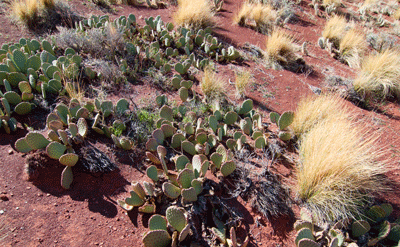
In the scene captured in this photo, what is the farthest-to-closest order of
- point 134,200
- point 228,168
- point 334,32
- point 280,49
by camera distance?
point 334,32, point 280,49, point 228,168, point 134,200

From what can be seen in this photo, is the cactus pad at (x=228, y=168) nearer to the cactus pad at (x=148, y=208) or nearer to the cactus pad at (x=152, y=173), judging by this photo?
the cactus pad at (x=152, y=173)

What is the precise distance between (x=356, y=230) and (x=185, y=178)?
175cm

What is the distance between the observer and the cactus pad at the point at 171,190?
247cm

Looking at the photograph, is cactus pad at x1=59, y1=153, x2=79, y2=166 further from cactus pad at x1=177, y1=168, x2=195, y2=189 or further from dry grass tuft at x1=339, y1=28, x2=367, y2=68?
dry grass tuft at x1=339, y1=28, x2=367, y2=68

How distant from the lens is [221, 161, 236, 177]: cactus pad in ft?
9.00

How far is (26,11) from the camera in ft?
17.2

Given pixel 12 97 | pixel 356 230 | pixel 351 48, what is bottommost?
pixel 356 230

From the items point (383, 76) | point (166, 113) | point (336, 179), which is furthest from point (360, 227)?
point (383, 76)

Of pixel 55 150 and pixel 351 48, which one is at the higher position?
pixel 351 48

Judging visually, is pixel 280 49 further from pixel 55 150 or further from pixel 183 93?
pixel 55 150

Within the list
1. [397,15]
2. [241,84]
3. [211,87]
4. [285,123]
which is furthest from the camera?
[397,15]

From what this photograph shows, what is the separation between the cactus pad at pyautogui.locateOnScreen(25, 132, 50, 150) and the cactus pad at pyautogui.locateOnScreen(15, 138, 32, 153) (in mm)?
86

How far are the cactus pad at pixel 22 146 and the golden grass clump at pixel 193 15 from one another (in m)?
4.54

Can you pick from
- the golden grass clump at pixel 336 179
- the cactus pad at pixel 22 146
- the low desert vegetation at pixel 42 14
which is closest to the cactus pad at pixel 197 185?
the golden grass clump at pixel 336 179
